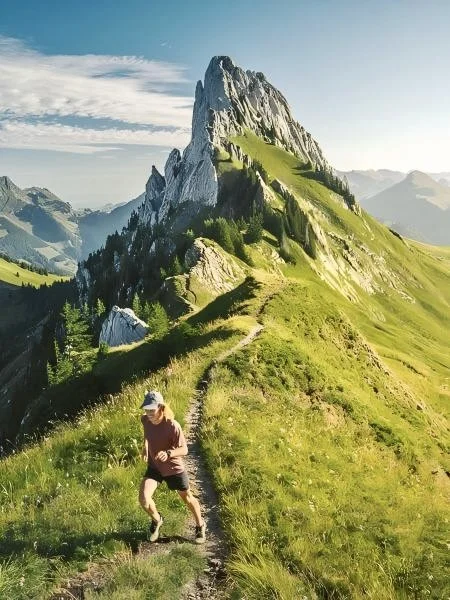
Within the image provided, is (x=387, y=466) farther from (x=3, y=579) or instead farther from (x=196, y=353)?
(x=3, y=579)

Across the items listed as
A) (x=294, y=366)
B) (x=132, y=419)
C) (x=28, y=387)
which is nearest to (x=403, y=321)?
(x=28, y=387)

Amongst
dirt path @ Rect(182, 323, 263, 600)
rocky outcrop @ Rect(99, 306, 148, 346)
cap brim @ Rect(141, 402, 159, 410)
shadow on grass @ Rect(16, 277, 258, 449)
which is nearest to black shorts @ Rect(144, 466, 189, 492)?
dirt path @ Rect(182, 323, 263, 600)

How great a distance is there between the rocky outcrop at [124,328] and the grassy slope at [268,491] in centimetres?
6075

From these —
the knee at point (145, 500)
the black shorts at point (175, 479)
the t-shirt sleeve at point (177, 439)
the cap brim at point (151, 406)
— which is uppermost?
the cap brim at point (151, 406)

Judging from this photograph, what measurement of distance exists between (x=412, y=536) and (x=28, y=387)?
149 m

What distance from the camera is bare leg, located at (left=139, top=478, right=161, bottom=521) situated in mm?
10664

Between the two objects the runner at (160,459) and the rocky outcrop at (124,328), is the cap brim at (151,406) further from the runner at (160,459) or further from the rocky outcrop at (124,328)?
the rocky outcrop at (124,328)

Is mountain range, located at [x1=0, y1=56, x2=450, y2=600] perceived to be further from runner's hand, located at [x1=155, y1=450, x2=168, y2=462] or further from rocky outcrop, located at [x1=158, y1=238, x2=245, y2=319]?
rocky outcrop, located at [x1=158, y1=238, x2=245, y2=319]

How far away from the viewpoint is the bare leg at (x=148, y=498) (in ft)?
35.0

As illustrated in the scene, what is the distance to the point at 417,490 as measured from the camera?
18.7m

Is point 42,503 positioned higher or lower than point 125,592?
lower

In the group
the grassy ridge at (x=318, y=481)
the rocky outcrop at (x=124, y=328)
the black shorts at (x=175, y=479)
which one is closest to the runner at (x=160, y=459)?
the black shorts at (x=175, y=479)

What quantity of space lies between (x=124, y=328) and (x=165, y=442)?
84.3 meters

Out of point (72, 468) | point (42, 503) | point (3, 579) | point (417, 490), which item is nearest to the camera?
point (3, 579)
